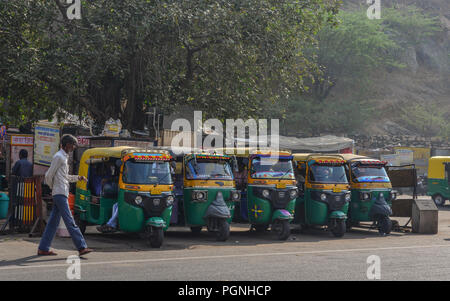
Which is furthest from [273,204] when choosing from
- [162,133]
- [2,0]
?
[2,0]

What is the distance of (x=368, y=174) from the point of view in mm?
17438

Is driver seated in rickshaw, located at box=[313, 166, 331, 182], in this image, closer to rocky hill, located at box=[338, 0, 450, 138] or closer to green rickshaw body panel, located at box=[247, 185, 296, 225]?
green rickshaw body panel, located at box=[247, 185, 296, 225]

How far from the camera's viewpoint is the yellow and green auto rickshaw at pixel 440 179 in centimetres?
3259

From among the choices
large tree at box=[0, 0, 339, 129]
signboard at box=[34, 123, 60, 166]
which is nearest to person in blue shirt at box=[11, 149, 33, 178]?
large tree at box=[0, 0, 339, 129]

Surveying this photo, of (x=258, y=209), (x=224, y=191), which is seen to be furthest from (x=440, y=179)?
(x=224, y=191)

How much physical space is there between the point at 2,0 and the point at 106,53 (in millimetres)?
3378

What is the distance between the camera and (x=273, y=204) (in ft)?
50.0

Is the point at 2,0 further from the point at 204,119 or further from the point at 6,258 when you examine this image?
the point at 6,258

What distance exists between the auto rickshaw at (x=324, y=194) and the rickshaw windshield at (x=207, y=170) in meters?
2.78

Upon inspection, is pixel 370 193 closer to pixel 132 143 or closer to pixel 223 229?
pixel 223 229

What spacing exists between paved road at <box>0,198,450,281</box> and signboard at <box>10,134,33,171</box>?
441cm

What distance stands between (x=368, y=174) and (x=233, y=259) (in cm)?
781

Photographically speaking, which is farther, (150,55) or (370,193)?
(150,55)

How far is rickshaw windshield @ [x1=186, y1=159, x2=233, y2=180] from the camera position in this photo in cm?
1446
